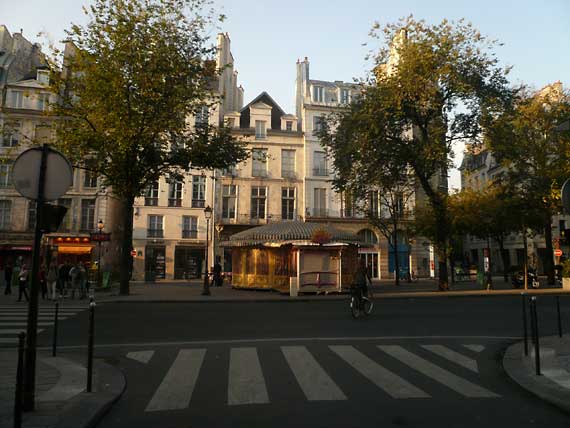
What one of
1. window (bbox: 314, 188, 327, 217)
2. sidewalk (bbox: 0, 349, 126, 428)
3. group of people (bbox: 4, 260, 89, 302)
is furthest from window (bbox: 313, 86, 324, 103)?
sidewalk (bbox: 0, 349, 126, 428)

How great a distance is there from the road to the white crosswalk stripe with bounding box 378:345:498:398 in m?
0.02

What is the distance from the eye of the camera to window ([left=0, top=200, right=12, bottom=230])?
38000 mm

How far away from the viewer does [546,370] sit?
6484 mm

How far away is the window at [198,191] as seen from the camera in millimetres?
41281

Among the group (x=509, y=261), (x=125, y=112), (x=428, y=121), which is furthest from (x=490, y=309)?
(x=509, y=261)

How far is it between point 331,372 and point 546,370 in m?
3.07

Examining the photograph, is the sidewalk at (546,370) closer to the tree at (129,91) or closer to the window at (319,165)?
the tree at (129,91)

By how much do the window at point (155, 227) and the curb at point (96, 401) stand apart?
34548 millimetres

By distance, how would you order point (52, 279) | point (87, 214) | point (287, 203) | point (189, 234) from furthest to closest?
point (287, 203)
point (189, 234)
point (87, 214)
point (52, 279)

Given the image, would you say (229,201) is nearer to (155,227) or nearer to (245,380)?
(155,227)

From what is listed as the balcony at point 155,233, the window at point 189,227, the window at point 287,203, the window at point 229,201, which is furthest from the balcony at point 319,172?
the balcony at point 155,233

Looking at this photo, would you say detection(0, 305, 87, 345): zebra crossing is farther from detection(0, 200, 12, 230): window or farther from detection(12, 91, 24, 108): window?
detection(12, 91, 24, 108): window

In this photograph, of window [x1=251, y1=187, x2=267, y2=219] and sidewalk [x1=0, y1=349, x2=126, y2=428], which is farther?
window [x1=251, y1=187, x2=267, y2=219]

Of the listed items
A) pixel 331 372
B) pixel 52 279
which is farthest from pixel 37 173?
pixel 52 279
